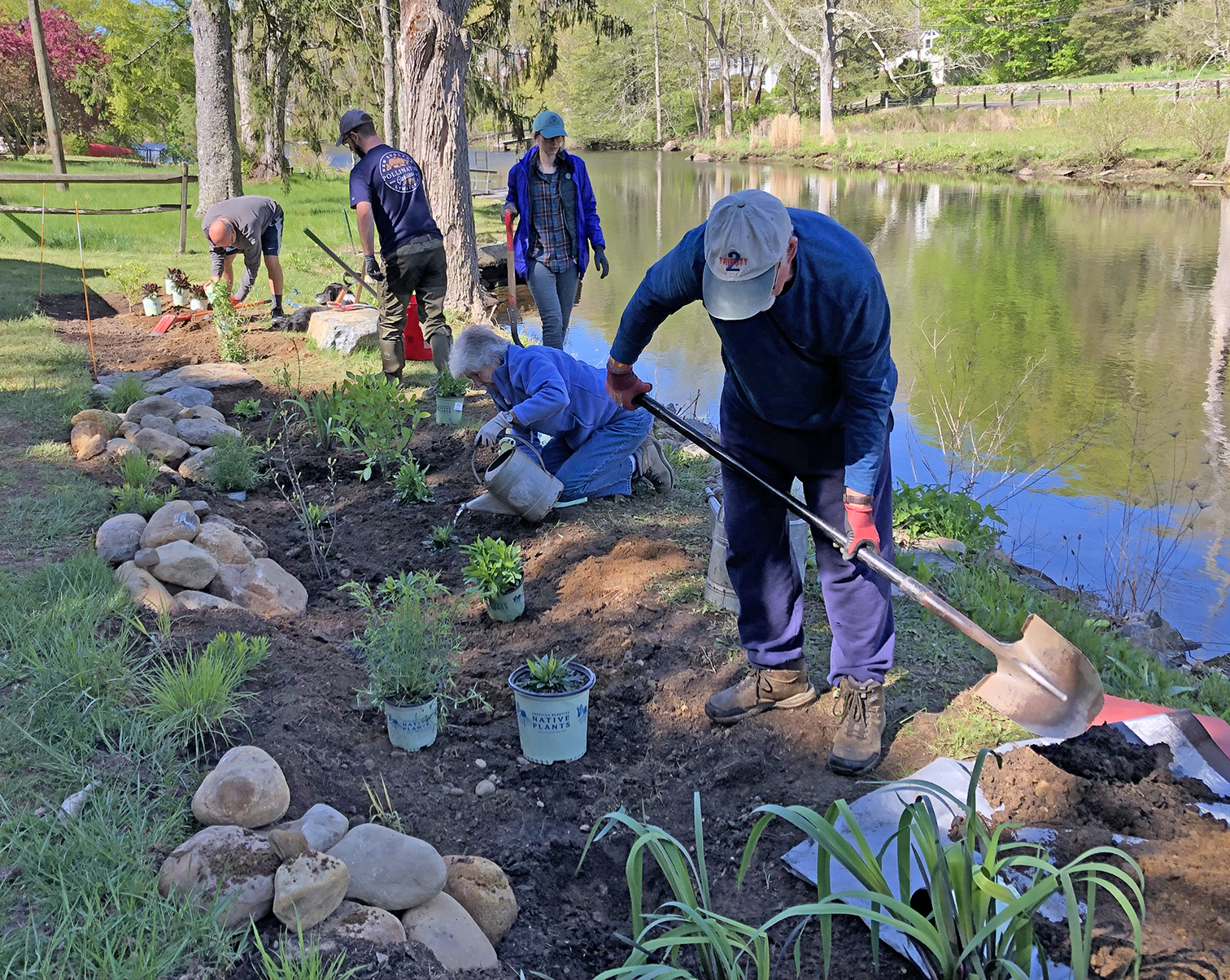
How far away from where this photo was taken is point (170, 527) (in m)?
4.00

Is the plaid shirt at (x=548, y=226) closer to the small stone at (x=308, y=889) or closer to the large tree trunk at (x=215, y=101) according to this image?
the small stone at (x=308, y=889)

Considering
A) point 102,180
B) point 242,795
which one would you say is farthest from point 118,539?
point 102,180

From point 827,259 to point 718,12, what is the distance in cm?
6028

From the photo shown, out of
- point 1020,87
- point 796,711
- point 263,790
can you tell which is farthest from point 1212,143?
point 263,790

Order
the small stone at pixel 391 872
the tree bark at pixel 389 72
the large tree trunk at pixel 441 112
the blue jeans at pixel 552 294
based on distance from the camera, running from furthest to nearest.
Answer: the tree bark at pixel 389 72 → the large tree trunk at pixel 441 112 → the blue jeans at pixel 552 294 → the small stone at pixel 391 872

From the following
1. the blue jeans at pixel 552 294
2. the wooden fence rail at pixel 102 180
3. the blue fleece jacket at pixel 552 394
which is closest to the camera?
the blue fleece jacket at pixel 552 394

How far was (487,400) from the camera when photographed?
7246mm

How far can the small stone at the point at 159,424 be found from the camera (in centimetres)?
582

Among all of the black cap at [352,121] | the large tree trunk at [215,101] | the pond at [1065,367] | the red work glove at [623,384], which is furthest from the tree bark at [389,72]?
the red work glove at [623,384]

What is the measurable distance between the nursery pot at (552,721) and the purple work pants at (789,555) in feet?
2.12

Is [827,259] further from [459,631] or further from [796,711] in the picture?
[459,631]

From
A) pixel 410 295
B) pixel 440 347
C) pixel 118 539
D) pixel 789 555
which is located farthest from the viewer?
pixel 440 347

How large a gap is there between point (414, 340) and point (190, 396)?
74.7 inches

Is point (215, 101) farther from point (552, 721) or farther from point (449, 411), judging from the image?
Answer: point (552, 721)
